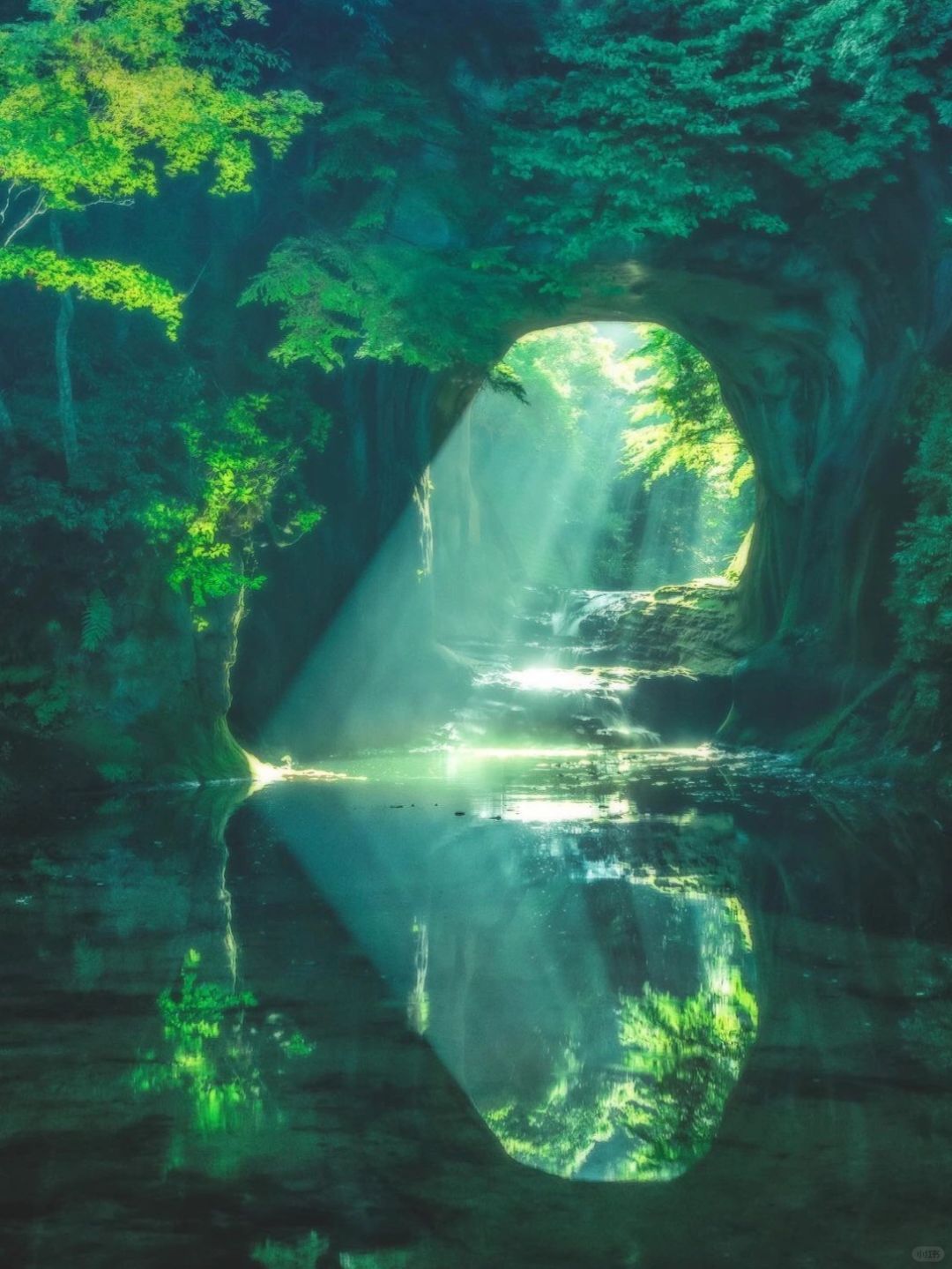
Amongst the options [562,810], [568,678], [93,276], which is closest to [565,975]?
[562,810]

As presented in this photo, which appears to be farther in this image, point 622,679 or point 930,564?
point 622,679

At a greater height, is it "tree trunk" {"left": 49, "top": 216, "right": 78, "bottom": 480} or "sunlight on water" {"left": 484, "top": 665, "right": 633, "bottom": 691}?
"tree trunk" {"left": 49, "top": 216, "right": 78, "bottom": 480}

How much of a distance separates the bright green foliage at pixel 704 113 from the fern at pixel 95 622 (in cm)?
921

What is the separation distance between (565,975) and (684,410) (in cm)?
2507

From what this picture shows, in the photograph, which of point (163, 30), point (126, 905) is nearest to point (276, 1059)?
point (126, 905)

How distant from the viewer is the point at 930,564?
14297 millimetres

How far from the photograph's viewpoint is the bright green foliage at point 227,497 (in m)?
15.7

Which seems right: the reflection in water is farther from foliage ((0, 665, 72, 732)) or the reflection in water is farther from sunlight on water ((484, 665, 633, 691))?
sunlight on water ((484, 665, 633, 691))

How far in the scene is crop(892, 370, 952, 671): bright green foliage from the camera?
13836 mm

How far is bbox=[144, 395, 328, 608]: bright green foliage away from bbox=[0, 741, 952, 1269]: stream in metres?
7.43

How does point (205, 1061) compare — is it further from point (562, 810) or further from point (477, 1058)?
point (562, 810)

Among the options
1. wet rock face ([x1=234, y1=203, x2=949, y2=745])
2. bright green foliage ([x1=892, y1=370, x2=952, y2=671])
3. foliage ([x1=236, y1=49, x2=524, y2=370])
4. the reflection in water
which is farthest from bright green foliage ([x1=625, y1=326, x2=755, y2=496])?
the reflection in water

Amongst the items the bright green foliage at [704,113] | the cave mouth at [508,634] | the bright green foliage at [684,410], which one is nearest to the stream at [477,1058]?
the bright green foliage at [704,113]

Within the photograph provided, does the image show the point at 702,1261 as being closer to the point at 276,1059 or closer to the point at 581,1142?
the point at 581,1142
